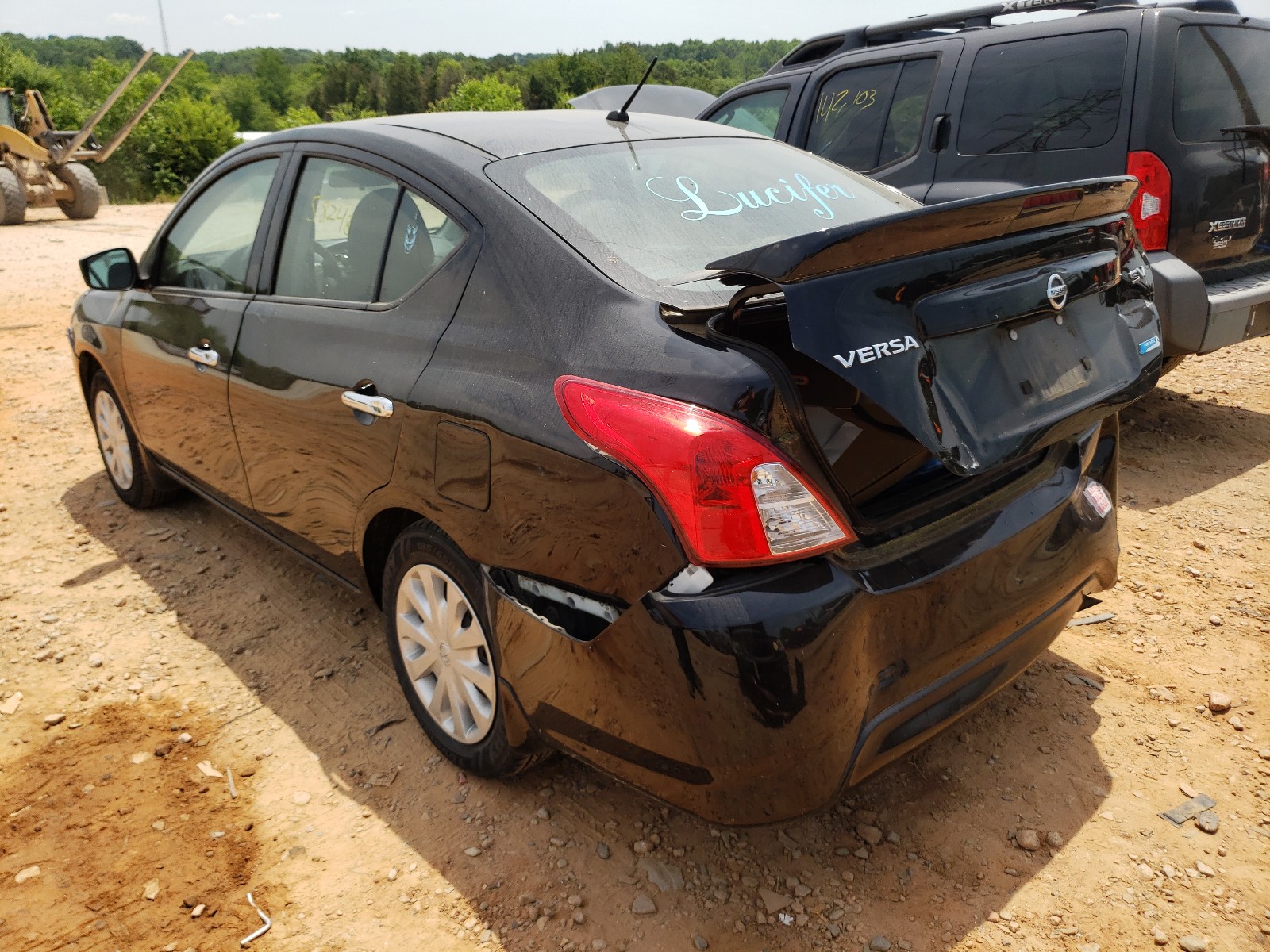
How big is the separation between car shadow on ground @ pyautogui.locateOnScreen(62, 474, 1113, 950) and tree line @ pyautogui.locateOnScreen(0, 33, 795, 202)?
6218 cm

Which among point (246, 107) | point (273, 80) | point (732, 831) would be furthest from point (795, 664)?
point (273, 80)

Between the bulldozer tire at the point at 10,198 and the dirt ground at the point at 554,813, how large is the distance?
1760 cm

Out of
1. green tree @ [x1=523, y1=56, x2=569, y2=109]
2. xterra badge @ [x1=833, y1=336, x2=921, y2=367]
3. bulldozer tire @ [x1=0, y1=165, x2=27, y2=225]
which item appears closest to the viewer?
xterra badge @ [x1=833, y1=336, x2=921, y2=367]

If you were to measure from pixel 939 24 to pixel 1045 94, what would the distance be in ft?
4.40

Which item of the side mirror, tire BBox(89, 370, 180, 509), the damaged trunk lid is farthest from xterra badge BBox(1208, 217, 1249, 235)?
tire BBox(89, 370, 180, 509)

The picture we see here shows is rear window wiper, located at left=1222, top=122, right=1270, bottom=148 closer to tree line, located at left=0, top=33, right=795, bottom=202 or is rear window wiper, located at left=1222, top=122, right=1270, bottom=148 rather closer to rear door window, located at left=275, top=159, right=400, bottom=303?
rear door window, located at left=275, top=159, right=400, bottom=303

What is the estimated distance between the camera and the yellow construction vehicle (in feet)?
62.0

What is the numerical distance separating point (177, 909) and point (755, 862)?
4.43ft

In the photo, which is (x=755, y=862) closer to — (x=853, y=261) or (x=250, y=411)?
(x=853, y=261)

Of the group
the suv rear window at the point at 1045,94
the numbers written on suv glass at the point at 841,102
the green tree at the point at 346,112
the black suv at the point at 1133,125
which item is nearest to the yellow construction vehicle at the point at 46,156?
the numbers written on suv glass at the point at 841,102

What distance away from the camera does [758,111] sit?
657cm

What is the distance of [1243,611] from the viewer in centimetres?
319

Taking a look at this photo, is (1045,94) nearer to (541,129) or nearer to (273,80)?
(541,129)

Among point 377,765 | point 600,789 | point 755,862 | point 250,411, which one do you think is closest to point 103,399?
point 250,411
